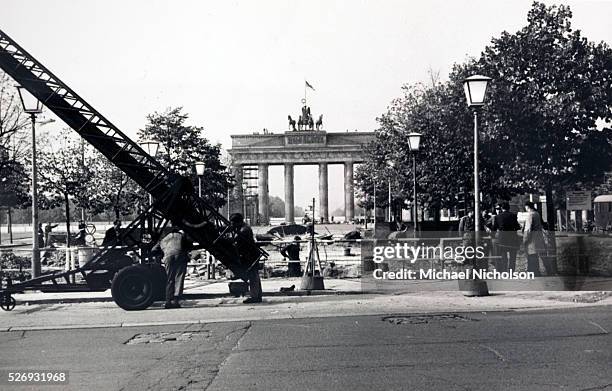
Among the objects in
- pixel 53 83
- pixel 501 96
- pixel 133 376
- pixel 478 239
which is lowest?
pixel 133 376

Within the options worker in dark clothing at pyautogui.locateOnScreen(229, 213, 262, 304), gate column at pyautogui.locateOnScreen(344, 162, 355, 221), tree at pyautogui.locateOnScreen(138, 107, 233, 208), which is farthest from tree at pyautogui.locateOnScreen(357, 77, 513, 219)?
gate column at pyautogui.locateOnScreen(344, 162, 355, 221)

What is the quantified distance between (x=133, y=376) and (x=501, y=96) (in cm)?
2344

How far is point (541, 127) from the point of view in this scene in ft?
91.0

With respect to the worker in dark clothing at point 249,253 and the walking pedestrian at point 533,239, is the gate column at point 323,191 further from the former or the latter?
the worker in dark clothing at point 249,253

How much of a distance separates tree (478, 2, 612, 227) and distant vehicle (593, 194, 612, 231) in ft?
56.6

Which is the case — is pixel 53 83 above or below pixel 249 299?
above

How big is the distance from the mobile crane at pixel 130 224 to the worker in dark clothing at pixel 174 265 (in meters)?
0.25

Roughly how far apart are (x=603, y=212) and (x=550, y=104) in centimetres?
2279

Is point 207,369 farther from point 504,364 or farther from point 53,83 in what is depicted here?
point 53,83

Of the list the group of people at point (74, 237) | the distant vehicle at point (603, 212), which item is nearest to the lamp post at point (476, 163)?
the group of people at point (74, 237)

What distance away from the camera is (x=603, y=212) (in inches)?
1876

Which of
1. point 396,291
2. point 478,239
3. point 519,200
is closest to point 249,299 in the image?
point 396,291

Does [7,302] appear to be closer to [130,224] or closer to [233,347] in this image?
[130,224]

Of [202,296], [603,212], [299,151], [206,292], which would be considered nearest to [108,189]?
[206,292]
